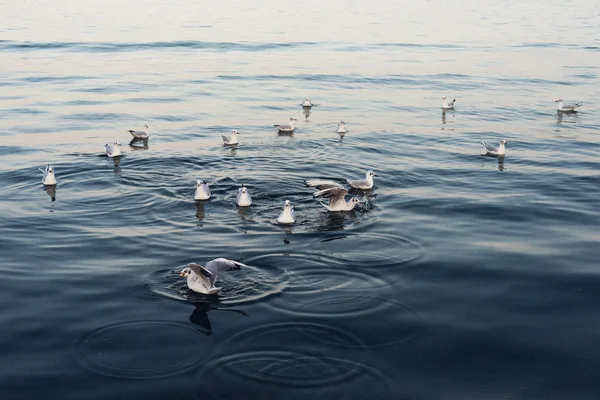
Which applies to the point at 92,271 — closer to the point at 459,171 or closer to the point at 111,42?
the point at 459,171

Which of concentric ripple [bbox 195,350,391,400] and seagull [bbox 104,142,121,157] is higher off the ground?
seagull [bbox 104,142,121,157]

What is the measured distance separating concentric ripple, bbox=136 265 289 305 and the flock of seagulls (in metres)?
0.28

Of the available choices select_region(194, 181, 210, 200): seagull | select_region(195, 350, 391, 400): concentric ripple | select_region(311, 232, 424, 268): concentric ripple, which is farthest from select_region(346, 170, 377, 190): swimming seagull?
select_region(195, 350, 391, 400): concentric ripple

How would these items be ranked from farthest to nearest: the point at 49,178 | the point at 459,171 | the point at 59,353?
the point at 459,171
the point at 49,178
the point at 59,353

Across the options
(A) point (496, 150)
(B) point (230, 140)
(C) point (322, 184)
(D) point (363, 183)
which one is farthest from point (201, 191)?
(A) point (496, 150)

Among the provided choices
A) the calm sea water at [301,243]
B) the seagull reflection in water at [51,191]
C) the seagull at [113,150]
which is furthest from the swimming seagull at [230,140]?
the seagull reflection in water at [51,191]

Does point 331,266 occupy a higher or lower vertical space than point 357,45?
lower

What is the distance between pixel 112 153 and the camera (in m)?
29.2

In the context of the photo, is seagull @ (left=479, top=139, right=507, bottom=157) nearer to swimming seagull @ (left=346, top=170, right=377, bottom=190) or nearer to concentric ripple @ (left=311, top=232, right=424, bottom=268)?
swimming seagull @ (left=346, top=170, right=377, bottom=190)

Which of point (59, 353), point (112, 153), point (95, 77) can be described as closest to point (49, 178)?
point (112, 153)

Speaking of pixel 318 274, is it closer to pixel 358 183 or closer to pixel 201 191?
pixel 201 191

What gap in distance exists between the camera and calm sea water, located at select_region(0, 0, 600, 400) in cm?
1367

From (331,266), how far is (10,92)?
3226 cm

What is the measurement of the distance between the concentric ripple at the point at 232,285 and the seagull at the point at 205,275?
0.56 feet
